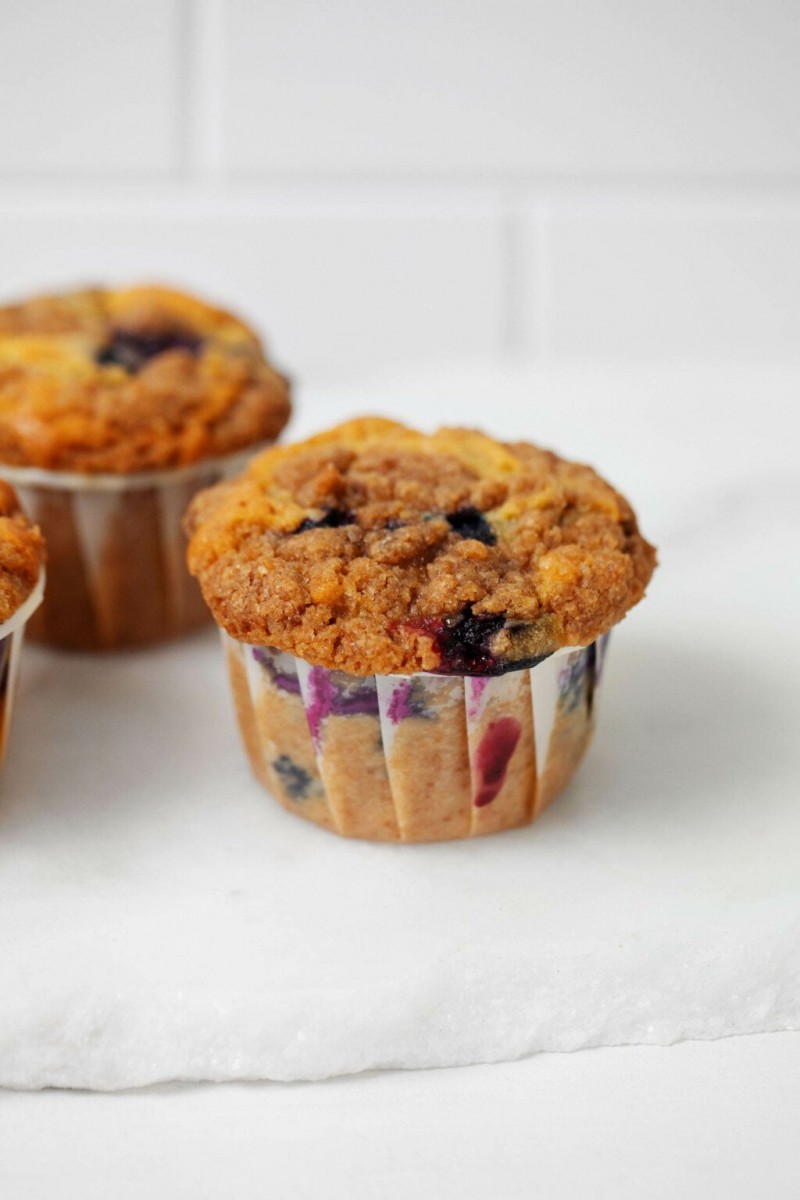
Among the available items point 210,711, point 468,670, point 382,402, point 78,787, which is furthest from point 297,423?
point 468,670

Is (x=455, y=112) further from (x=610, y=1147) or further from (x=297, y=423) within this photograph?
(x=610, y=1147)

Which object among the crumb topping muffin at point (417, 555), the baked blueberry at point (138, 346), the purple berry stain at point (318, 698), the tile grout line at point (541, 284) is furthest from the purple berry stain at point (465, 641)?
the tile grout line at point (541, 284)

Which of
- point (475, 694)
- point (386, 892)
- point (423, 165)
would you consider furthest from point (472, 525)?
point (423, 165)

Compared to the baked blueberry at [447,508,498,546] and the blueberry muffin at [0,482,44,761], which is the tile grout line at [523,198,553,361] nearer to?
the baked blueberry at [447,508,498,546]

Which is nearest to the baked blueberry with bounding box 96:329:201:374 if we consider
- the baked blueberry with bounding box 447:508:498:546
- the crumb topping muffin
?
the crumb topping muffin

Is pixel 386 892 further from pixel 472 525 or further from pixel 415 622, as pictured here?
pixel 472 525

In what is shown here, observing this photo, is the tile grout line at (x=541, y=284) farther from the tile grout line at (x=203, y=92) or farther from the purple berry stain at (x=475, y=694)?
the purple berry stain at (x=475, y=694)
